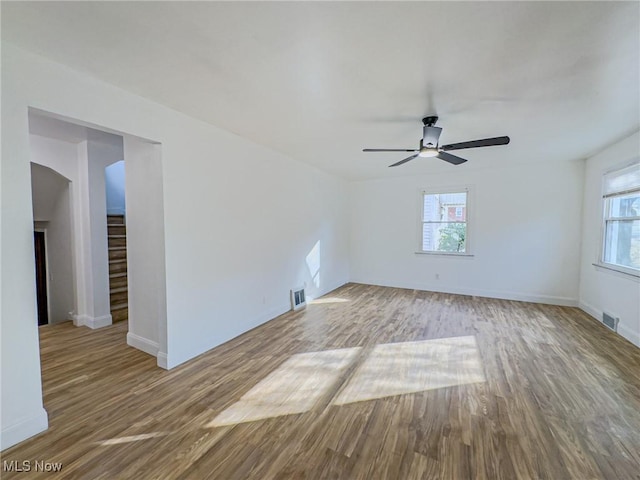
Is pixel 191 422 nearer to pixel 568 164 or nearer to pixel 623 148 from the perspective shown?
pixel 623 148

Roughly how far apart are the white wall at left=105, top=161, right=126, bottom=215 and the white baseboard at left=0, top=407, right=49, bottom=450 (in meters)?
5.27

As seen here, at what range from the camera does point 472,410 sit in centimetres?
213

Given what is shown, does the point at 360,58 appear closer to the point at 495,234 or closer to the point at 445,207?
the point at 445,207

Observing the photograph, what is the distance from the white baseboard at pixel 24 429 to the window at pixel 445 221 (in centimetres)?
598

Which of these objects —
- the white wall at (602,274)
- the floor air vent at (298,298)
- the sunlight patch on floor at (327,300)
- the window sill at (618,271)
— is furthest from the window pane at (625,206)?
the floor air vent at (298,298)

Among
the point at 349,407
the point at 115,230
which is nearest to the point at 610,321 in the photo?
the point at 349,407

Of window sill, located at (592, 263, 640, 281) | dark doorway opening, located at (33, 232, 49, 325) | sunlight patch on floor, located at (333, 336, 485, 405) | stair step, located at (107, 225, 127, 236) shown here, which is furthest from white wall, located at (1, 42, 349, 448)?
window sill, located at (592, 263, 640, 281)

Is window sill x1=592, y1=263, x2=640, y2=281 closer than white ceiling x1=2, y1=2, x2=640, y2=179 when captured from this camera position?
No

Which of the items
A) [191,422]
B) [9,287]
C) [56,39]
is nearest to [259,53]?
[56,39]

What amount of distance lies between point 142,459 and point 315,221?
164 inches

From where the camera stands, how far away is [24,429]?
182 cm

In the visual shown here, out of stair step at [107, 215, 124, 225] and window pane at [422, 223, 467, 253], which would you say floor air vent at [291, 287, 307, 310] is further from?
stair step at [107, 215, 124, 225]

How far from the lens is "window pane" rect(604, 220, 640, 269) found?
11.1ft

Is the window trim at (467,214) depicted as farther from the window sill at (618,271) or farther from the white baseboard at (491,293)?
the window sill at (618,271)
